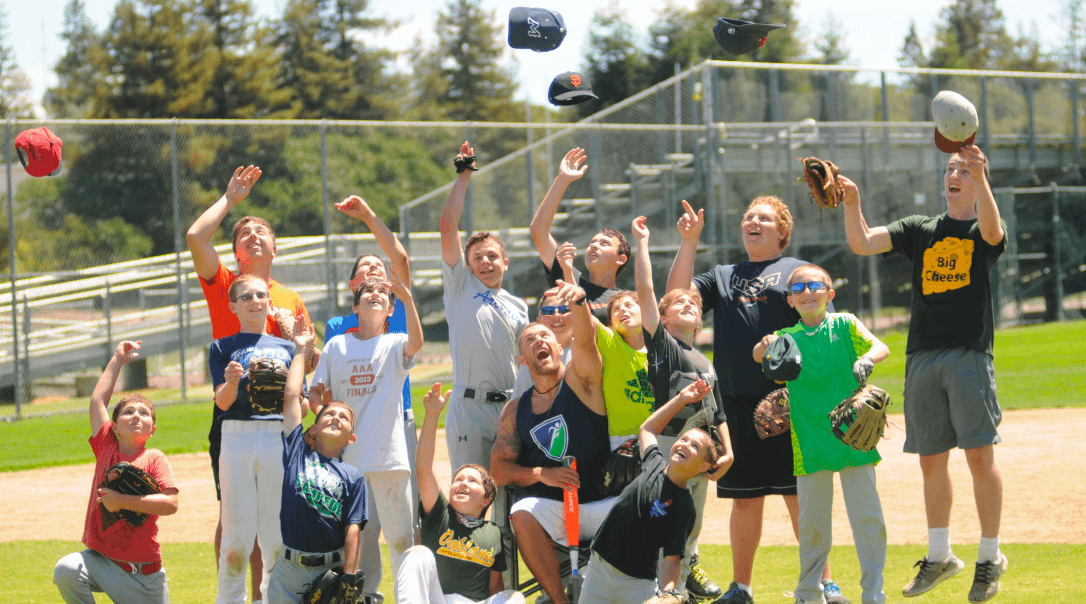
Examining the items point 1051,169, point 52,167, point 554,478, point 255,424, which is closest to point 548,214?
point 554,478

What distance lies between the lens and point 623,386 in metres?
5.36

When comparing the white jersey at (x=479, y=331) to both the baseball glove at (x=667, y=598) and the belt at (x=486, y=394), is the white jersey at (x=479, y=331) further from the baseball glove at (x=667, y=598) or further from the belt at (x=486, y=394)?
the baseball glove at (x=667, y=598)

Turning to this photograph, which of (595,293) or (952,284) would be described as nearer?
(952,284)

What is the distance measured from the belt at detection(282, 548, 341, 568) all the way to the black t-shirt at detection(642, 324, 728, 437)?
1.76 metres

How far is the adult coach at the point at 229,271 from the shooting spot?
5.46 metres

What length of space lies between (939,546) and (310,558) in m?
3.09

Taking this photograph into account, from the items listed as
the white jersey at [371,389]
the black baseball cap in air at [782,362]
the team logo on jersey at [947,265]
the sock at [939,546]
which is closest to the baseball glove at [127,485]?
the white jersey at [371,389]

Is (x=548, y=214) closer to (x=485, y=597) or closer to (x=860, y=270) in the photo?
(x=485, y=597)

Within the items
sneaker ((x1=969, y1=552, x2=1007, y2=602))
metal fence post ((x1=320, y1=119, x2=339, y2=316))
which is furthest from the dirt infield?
metal fence post ((x1=320, y1=119, x2=339, y2=316))

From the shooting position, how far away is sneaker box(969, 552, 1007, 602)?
4984 millimetres

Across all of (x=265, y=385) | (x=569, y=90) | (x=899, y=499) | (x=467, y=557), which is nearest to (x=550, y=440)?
(x=467, y=557)

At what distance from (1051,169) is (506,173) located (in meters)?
13.3

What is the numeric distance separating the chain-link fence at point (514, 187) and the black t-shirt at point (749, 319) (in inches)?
427

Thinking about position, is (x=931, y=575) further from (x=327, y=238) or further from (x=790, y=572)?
(x=327, y=238)
